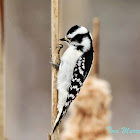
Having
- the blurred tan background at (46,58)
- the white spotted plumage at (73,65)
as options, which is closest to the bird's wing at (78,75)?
the white spotted plumage at (73,65)

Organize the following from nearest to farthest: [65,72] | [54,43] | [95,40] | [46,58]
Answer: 1. [54,43]
2. [65,72]
3. [95,40]
4. [46,58]

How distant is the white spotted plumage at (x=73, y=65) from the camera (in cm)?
135

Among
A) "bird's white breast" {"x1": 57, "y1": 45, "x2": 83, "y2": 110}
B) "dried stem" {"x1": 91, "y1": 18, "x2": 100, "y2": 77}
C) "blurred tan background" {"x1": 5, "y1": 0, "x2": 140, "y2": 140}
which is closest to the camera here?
"bird's white breast" {"x1": 57, "y1": 45, "x2": 83, "y2": 110}

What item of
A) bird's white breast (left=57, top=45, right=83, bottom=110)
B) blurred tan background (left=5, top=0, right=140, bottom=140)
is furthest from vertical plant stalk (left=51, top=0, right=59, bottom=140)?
blurred tan background (left=5, top=0, right=140, bottom=140)

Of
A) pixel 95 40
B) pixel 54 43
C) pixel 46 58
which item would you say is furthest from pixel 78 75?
pixel 46 58

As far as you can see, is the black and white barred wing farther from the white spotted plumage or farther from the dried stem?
the dried stem

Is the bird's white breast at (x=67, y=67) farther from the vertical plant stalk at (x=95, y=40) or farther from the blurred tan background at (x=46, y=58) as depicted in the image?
the blurred tan background at (x=46, y=58)

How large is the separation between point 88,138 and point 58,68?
0.67m

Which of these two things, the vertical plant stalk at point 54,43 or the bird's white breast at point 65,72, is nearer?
the vertical plant stalk at point 54,43

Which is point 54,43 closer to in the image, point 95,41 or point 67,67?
point 67,67

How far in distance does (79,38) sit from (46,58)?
1.57 metres

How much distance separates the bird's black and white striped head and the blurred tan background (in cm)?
57

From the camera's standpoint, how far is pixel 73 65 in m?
1.44

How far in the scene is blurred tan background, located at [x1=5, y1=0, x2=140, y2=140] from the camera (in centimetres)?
259
